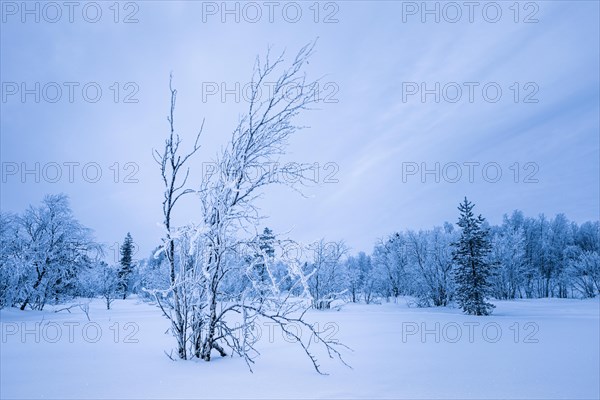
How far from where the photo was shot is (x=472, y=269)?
23.8 m

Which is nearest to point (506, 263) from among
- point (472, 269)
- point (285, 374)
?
point (472, 269)

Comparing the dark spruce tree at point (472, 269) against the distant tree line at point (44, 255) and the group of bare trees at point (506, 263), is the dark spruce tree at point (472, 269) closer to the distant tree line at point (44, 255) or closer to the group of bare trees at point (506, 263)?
the group of bare trees at point (506, 263)

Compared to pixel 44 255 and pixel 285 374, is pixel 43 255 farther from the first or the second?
pixel 285 374

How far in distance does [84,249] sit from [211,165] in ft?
72.0

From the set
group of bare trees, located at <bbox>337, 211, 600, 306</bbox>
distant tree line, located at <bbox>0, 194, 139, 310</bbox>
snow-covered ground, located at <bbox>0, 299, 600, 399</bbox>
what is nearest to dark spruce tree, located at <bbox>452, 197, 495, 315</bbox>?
group of bare trees, located at <bbox>337, 211, 600, 306</bbox>

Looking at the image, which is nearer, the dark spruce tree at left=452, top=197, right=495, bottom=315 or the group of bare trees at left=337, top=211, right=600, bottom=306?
the dark spruce tree at left=452, top=197, right=495, bottom=315

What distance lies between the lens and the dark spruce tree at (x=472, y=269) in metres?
23.2

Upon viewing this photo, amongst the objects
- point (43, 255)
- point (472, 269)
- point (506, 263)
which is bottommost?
point (506, 263)

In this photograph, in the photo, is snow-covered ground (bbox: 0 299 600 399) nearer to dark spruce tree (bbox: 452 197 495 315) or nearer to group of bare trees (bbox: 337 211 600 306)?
dark spruce tree (bbox: 452 197 495 315)

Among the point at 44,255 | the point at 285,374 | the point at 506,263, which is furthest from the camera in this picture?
the point at 506,263

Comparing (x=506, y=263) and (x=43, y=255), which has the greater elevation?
(x=43, y=255)

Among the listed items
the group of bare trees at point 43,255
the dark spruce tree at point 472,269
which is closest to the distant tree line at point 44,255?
the group of bare trees at point 43,255

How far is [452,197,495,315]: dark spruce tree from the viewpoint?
23.2 metres

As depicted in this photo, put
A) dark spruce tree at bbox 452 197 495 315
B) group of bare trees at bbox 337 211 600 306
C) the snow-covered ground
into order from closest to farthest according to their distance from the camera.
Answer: the snow-covered ground, dark spruce tree at bbox 452 197 495 315, group of bare trees at bbox 337 211 600 306
